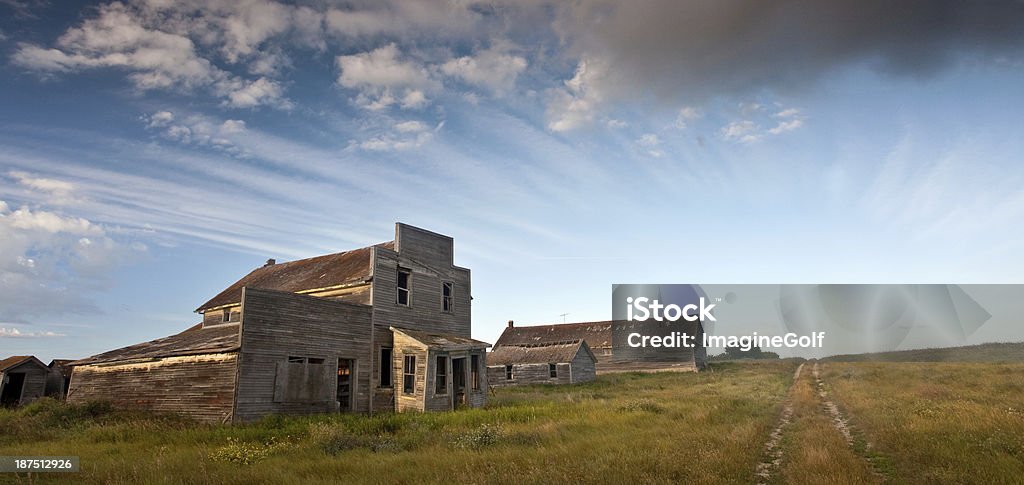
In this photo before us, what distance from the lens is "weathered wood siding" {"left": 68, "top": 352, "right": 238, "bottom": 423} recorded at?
17.1 meters

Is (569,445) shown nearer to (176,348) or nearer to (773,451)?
(773,451)

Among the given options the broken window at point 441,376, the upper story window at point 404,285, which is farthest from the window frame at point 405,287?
the broken window at point 441,376

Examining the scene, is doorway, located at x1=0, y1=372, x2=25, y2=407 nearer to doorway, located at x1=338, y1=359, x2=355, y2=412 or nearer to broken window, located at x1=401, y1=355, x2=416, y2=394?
doorway, located at x1=338, y1=359, x2=355, y2=412

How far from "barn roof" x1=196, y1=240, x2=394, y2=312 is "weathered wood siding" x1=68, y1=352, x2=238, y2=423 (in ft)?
16.0

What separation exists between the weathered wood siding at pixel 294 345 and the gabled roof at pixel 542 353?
24704 millimetres

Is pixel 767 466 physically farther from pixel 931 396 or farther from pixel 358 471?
pixel 931 396

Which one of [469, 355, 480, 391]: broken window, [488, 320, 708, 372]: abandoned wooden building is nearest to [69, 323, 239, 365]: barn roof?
[469, 355, 480, 391]: broken window

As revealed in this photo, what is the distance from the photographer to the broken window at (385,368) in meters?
21.8

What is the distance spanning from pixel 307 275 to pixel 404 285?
5.37 meters

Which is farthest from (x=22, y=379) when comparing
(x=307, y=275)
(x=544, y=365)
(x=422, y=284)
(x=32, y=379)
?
(x=544, y=365)

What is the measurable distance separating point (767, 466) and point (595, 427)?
5471 millimetres

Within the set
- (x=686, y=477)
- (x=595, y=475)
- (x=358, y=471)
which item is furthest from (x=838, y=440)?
(x=358, y=471)

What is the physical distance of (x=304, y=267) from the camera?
2761 cm

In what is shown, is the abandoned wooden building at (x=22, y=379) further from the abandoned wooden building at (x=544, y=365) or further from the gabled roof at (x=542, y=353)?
the gabled roof at (x=542, y=353)
